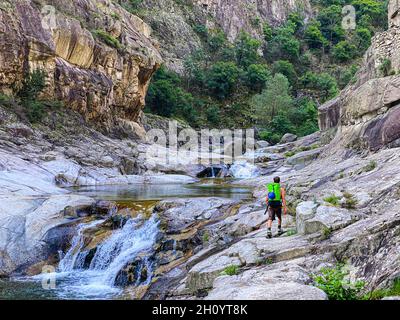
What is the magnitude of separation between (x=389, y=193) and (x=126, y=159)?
937 inches

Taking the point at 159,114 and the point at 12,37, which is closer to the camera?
the point at 12,37

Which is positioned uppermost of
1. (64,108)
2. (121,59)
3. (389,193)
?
(121,59)

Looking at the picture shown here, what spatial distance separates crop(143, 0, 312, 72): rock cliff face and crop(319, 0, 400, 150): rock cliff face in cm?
5400

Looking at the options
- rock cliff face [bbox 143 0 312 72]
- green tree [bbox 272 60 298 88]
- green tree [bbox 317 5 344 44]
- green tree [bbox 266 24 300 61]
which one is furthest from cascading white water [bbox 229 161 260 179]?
green tree [bbox 317 5 344 44]

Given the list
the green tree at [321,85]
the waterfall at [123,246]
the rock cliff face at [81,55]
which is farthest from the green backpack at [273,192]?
the green tree at [321,85]

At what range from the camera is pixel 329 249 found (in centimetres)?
914

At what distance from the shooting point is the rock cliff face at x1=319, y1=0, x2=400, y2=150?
733 inches

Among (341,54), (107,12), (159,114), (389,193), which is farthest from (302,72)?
(389,193)

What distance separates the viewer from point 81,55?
38594 millimetres

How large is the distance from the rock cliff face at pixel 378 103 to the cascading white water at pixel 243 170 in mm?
9724

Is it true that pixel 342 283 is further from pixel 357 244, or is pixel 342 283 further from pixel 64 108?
pixel 64 108

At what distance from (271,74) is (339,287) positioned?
76952mm

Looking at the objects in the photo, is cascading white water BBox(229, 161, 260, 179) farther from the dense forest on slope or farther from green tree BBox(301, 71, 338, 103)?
green tree BBox(301, 71, 338, 103)

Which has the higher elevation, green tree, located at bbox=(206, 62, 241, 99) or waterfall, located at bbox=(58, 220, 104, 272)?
green tree, located at bbox=(206, 62, 241, 99)
